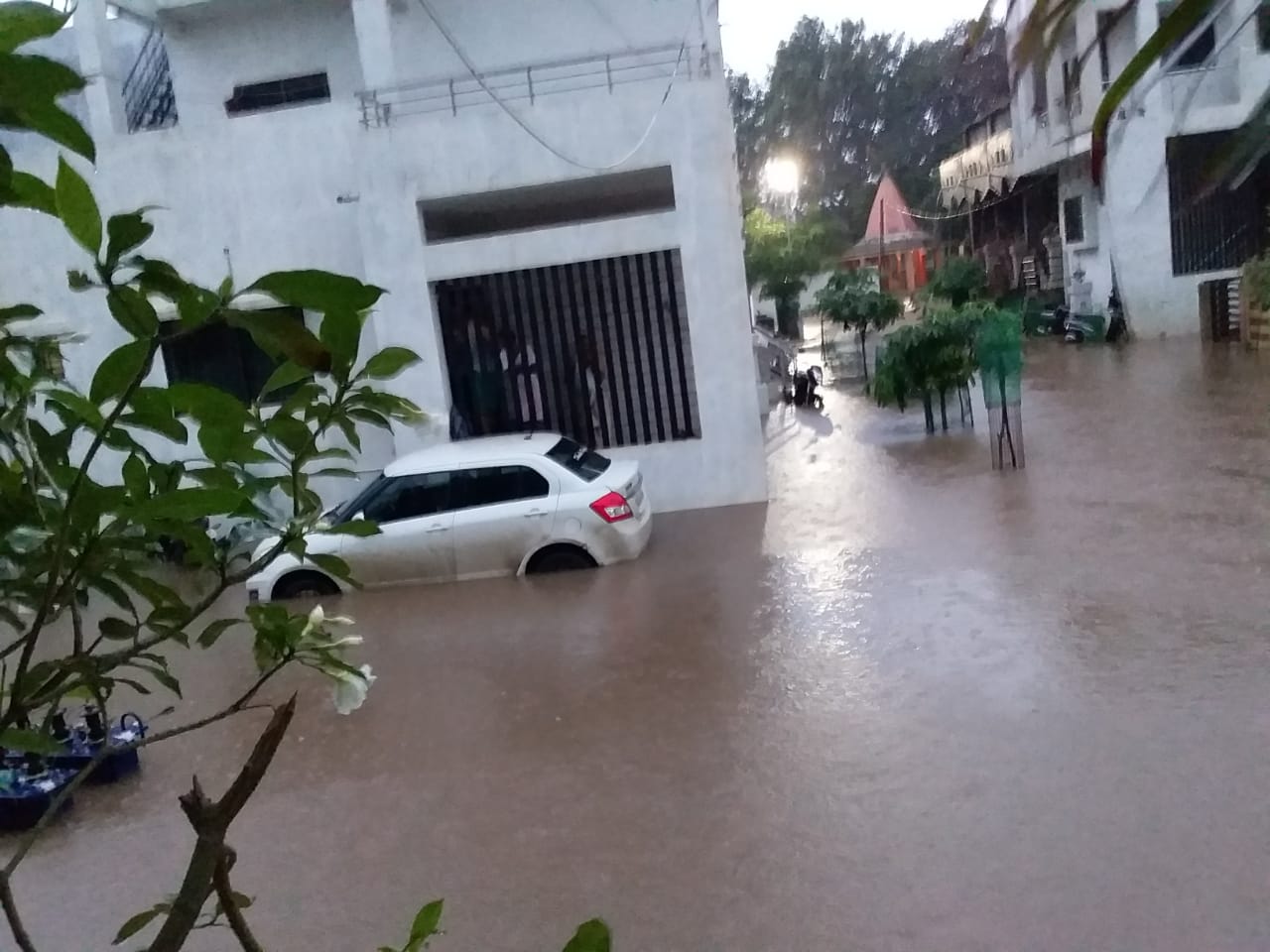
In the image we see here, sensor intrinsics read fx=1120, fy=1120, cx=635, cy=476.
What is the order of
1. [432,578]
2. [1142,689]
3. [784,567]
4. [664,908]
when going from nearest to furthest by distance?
[664,908] → [1142,689] → [784,567] → [432,578]

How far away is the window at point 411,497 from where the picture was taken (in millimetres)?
9648

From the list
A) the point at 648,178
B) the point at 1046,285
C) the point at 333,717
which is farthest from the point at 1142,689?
the point at 1046,285

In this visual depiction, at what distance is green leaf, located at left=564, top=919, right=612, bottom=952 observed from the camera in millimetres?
1212

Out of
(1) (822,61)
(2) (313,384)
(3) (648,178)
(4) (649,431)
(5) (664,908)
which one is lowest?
(5) (664,908)

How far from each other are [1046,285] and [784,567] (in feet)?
71.6

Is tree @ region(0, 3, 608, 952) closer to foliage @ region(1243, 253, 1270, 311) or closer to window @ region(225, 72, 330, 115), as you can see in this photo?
window @ region(225, 72, 330, 115)

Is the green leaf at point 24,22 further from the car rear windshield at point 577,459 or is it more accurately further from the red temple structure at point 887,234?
the red temple structure at point 887,234

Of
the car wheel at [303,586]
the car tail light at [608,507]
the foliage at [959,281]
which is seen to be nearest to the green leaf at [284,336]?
the car tail light at [608,507]

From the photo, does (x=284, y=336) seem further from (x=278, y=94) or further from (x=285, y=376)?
(x=278, y=94)

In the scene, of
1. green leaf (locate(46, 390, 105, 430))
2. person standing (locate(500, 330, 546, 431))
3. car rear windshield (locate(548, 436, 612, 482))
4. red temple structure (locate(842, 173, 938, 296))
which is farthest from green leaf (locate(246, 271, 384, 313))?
red temple structure (locate(842, 173, 938, 296))

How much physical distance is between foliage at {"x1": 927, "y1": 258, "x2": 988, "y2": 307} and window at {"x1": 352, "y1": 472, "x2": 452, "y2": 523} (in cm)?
2021

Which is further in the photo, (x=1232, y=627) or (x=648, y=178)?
(x=648, y=178)

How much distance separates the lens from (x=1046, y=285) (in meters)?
28.1

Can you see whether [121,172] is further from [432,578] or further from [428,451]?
[432,578]
